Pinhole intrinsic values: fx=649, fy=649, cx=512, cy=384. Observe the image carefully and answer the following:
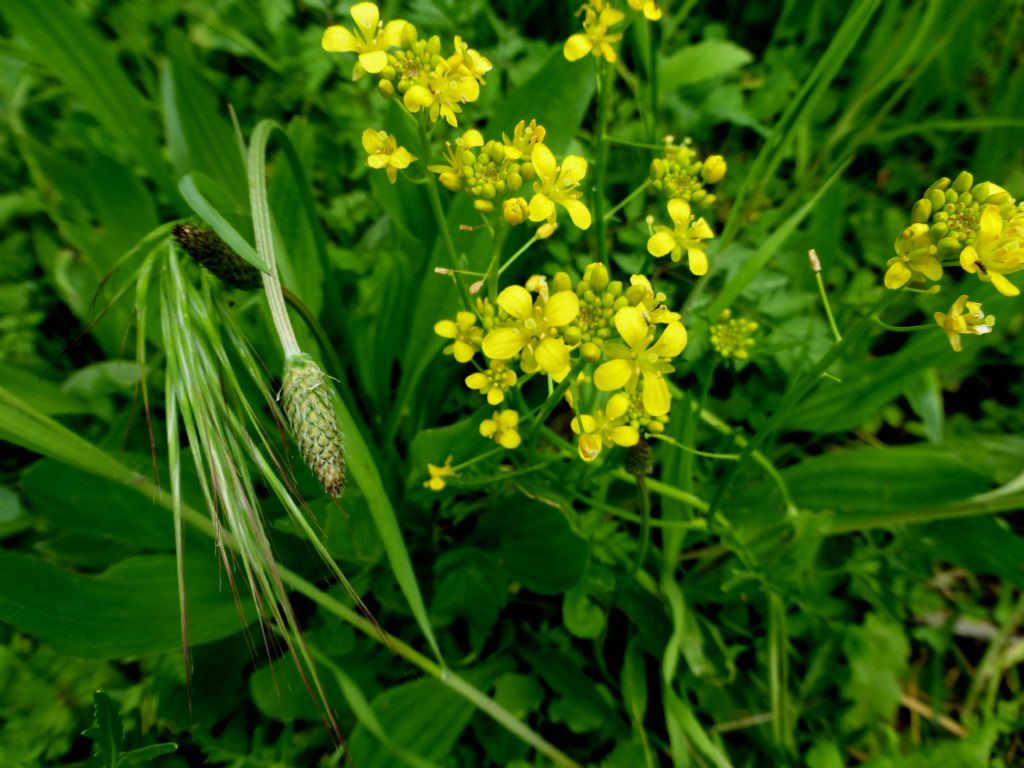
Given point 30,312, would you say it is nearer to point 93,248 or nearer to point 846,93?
point 93,248

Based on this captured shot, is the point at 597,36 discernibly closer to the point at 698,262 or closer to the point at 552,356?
the point at 698,262

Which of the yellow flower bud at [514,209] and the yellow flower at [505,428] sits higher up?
the yellow flower bud at [514,209]

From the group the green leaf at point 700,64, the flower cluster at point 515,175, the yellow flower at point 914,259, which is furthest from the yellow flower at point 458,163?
the green leaf at point 700,64

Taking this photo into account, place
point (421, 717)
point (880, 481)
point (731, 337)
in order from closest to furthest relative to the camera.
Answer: point (731, 337), point (421, 717), point (880, 481)

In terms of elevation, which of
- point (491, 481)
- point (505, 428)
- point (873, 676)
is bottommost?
point (873, 676)

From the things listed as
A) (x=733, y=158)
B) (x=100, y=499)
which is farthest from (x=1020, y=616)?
(x=100, y=499)

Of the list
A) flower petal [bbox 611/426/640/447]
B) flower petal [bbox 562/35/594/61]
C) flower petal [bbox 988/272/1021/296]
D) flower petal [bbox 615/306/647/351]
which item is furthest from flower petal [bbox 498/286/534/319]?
flower petal [bbox 988/272/1021/296]

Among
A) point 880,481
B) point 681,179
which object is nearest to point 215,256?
point 681,179

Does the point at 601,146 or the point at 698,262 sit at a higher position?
the point at 601,146

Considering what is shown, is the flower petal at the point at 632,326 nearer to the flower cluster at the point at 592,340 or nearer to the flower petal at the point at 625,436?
the flower cluster at the point at 592,340
